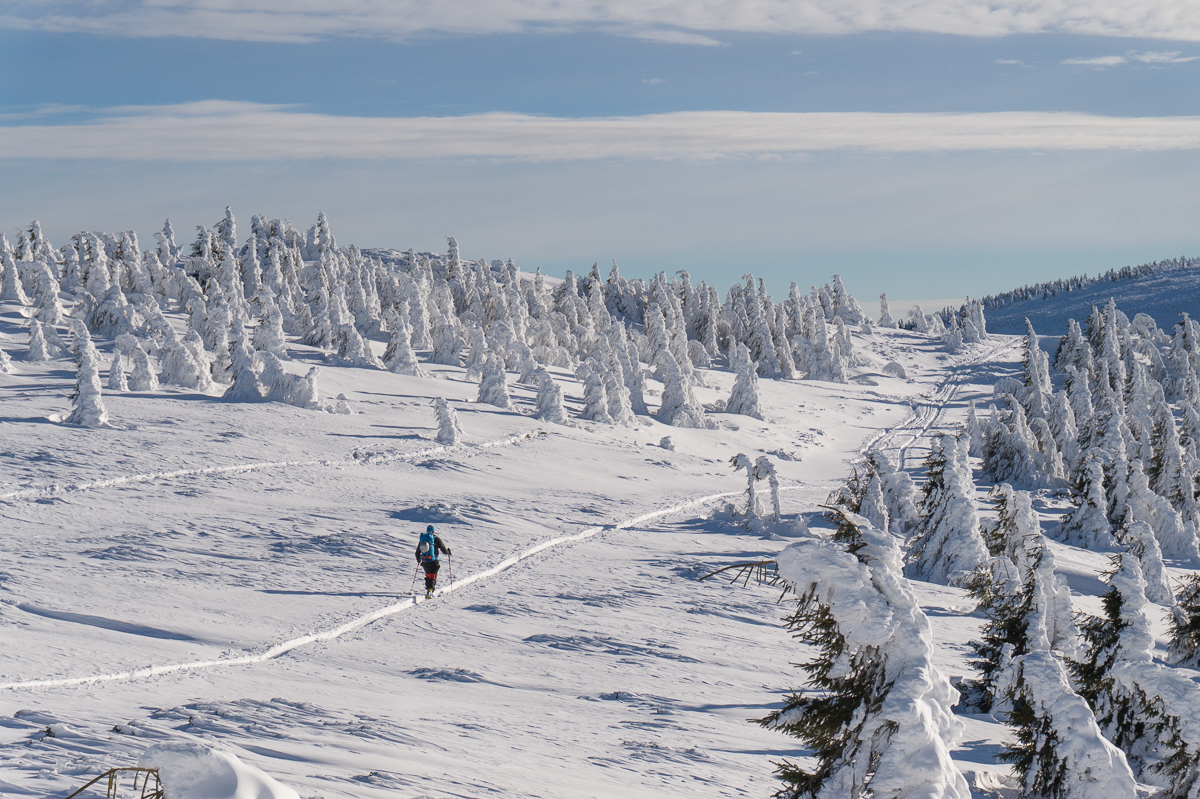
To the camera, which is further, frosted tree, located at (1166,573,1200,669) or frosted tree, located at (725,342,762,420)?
frosted tree, located at (725,342,762,420)

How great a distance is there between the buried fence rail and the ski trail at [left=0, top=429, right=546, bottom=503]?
1769 centimetres

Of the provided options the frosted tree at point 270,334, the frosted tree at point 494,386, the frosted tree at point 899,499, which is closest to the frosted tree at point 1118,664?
the frosted tree at point 899,499

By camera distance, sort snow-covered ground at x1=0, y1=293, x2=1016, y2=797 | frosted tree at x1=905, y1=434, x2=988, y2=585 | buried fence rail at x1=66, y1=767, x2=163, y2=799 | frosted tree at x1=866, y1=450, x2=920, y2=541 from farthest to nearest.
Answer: frosted tree at x1=866, y1=450, x2=920, y2=541 → frosted tree at x1=905, y1=434, x2=988, y2=585 → snow-covered ground at x1=0, y1=293, x2=1016, y2=797 → buried fence rail at x1=66, y1=767, x2=163, y2=799

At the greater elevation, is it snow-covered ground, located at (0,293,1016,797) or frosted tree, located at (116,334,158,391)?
frosted tree, located at (116,334,158,391)

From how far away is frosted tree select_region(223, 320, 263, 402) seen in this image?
38344mm

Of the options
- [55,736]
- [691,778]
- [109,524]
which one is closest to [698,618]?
[691,778]

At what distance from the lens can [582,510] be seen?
28.2 m

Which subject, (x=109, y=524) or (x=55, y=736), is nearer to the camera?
(x=55, y=736)

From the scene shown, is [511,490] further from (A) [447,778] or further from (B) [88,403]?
(A) [447,778]

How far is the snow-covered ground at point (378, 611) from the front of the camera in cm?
906

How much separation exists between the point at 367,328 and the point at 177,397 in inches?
1460

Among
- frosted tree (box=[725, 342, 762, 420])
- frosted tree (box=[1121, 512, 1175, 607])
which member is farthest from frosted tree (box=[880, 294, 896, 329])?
frosted tree (box=[1121, 512, 1175, 607])

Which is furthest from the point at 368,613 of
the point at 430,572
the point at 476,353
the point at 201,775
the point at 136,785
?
the point at 476,353

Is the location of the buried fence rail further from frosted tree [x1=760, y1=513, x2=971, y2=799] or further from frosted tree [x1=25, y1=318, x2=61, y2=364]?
frosted tree [x1=25, y1=318, x2=61, y2=364]
